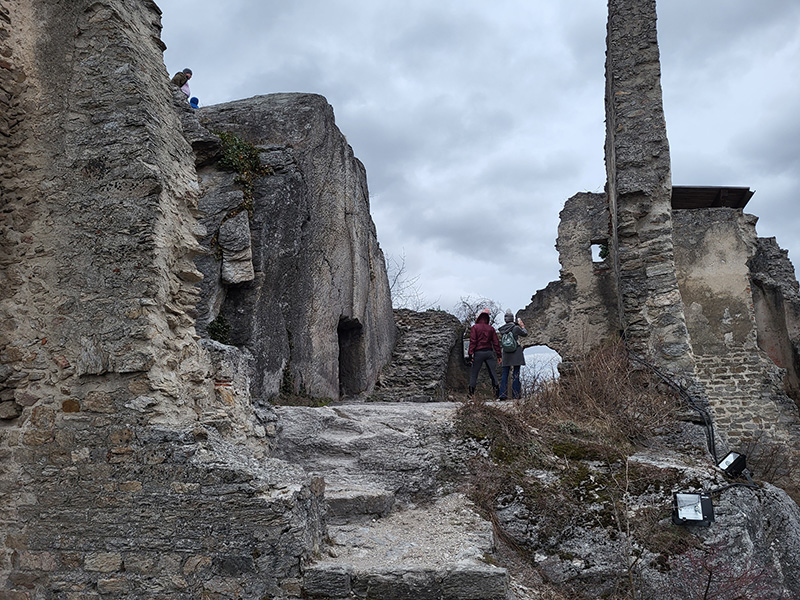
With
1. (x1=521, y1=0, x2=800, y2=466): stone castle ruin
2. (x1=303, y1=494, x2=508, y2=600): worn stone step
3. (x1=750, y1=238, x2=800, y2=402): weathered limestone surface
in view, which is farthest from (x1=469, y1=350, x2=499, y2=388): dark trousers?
(x1=750, y1=238, x2=800, y2=402): weathered limestone surface

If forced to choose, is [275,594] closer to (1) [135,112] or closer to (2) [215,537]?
(2) [215,537]

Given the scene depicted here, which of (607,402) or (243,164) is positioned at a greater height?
(243,164)

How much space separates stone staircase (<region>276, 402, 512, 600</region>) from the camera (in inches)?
139

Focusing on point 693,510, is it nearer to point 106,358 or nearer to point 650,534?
point 650,534

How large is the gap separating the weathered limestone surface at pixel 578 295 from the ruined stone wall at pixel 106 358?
9220 mm

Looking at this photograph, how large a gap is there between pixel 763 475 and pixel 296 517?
8.56 meters

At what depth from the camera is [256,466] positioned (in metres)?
3.86

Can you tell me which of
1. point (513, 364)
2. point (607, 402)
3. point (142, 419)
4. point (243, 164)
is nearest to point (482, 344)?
point (513, 364)

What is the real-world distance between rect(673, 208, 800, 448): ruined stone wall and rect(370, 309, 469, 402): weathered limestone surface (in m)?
4.57

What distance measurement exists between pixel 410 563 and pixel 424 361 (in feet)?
27.8

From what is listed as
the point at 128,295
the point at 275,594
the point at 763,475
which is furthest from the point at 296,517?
the point at 763,475

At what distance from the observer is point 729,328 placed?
12070 millimetres

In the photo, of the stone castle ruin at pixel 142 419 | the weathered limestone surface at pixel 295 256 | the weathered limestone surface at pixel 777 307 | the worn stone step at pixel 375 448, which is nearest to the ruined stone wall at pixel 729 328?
the weathered limestone surface at pixel 777 307

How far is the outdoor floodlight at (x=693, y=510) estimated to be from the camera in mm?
4695
